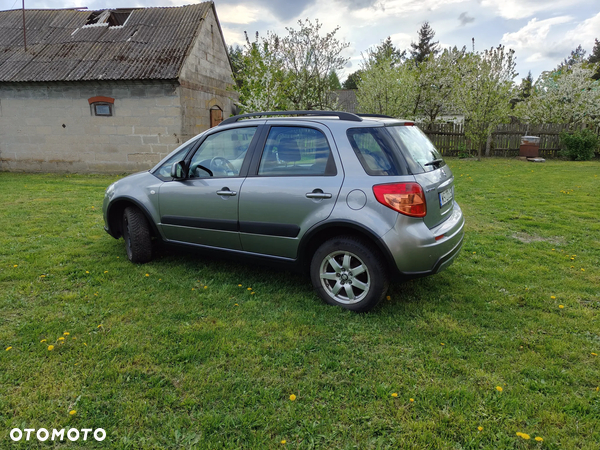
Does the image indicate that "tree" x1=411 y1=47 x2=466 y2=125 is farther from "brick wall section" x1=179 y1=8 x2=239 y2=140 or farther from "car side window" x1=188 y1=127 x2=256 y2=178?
"car side window" x1=188 y1=127 x2=256 y2=178

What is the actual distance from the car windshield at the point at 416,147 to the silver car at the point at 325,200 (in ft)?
0.05

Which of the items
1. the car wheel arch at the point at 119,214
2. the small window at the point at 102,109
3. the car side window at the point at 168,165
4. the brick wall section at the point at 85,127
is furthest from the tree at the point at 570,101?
the car wheel arch at the point at 119,214

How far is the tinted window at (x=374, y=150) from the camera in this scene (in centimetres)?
347

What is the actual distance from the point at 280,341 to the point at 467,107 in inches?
679

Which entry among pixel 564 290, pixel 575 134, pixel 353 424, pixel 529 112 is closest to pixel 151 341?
pixel 353 424

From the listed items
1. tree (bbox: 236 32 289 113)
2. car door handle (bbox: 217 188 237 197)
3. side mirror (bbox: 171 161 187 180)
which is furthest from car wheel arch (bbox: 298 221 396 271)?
tree (bbox: 236 32 289 113)

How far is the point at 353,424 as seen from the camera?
2.37 metres

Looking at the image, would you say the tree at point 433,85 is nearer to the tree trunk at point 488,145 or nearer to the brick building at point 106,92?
the tree trunk at point 488,145

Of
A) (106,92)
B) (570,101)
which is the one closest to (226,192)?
(106,92)

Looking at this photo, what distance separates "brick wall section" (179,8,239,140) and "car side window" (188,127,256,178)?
1008cm

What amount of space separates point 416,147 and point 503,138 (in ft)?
57.5

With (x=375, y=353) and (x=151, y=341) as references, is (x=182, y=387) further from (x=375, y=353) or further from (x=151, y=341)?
(x=375, y=353)

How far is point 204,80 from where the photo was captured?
50.2 feet

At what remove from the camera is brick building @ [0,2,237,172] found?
1370 cm
